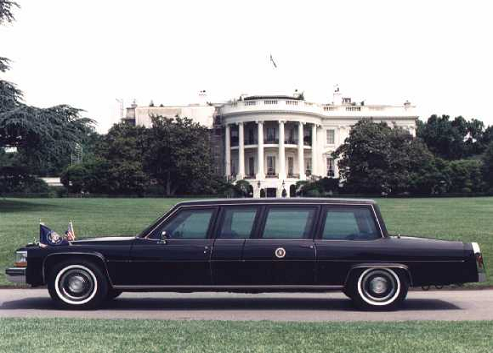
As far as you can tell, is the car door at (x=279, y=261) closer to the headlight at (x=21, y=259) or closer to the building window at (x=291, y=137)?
the headlight at (x=21, y=259)

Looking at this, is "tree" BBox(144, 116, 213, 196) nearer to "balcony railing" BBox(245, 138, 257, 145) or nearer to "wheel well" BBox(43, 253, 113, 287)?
"balcony railing" BBox(245, 138, 257, 145)

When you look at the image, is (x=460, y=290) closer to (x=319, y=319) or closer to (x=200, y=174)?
(x=319, y=319)

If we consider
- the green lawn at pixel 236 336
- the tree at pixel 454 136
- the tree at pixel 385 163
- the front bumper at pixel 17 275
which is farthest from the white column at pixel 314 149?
the green lawn at pixel 236 336

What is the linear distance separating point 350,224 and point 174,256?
248 cm

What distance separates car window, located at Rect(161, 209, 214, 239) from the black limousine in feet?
0.05

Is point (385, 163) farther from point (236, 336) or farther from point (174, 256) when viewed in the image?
point (236, 336)

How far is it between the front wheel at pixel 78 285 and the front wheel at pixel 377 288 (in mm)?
3414

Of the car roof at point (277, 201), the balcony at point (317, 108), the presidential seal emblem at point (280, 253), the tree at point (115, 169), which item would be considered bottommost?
the presidential seal emblem at point (280, 253)

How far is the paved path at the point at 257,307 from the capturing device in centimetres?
923

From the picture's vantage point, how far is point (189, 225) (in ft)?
32.6

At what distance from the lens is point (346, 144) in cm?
7075

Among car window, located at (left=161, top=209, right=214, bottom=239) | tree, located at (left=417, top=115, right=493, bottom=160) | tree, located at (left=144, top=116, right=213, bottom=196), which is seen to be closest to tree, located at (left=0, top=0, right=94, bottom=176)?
car window, located at (left=161, top=209, right=214, bottom=239)

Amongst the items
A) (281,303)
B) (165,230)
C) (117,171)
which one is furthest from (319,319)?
(117,171)

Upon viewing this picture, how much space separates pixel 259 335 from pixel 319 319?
1780 mm
